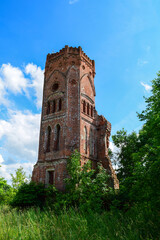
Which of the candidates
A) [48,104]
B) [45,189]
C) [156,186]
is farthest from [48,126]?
[156,186]

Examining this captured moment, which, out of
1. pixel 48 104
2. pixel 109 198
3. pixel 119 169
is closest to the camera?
pixel 109 198

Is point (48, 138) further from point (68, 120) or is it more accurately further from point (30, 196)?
point (30, 196)

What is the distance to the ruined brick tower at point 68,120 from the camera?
59.5ft

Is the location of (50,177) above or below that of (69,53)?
below

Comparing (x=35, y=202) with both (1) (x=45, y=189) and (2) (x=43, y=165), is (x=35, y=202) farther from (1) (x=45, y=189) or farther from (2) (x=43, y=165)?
(2) (x=43, y=165)

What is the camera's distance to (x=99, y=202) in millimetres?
14438

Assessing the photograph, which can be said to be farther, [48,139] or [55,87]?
[55,87]

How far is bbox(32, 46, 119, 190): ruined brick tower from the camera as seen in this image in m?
18.1

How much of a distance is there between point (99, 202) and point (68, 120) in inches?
321

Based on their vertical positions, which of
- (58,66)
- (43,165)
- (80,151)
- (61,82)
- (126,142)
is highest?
(58,66)

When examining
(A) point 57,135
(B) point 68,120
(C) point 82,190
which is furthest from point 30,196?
(B) point 68,120

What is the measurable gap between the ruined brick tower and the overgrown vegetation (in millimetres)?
1439

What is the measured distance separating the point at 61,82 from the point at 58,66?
244 cm

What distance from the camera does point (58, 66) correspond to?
72.6 ft
